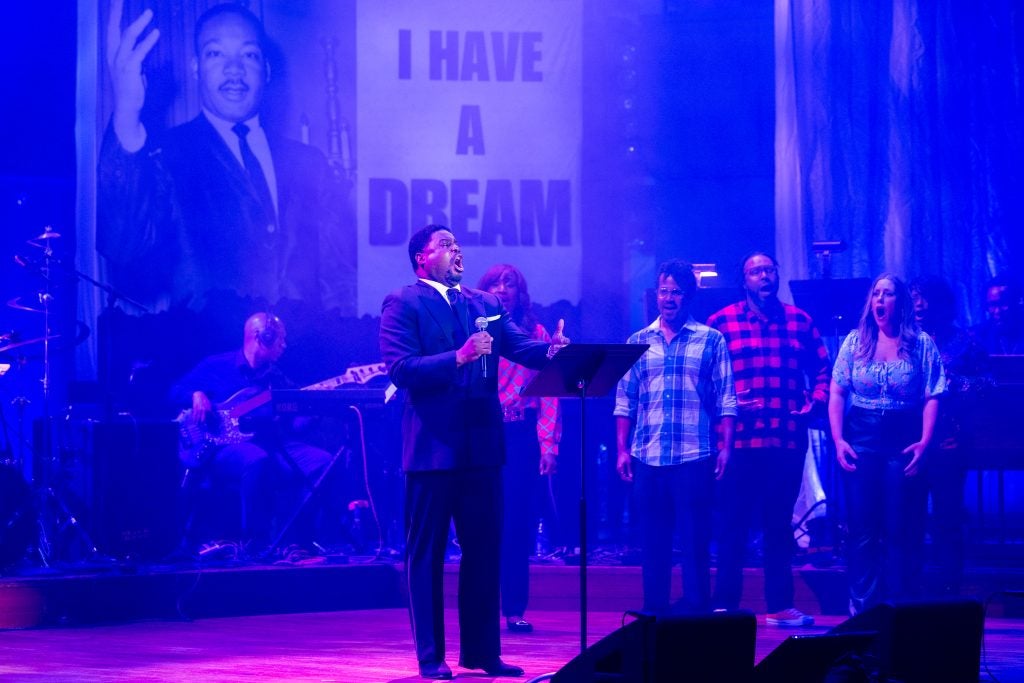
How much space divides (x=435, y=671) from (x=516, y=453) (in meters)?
1.98

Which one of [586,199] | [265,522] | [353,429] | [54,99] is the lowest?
[265,522]

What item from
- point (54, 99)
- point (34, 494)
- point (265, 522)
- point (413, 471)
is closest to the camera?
point (413, 471)

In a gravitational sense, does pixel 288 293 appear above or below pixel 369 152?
below

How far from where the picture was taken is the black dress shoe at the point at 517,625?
711 cm

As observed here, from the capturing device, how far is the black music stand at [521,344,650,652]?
200 inches

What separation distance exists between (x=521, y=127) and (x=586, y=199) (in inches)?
29.8

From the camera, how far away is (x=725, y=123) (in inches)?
422

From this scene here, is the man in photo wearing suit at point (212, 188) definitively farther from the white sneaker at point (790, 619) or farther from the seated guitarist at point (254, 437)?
the white sneaker at point (790, 619)

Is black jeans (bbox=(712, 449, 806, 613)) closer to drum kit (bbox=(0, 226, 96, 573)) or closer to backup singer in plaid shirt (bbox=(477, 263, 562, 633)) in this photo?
backup singer in plaid shirt (bbox=(477, 263, 562, 633))

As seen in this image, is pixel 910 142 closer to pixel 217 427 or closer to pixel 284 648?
pixel 217 427

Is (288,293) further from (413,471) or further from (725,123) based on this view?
(413,471)

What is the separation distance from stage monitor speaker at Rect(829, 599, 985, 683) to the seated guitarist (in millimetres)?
5441

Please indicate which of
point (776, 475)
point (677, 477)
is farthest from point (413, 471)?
point (776, 475)

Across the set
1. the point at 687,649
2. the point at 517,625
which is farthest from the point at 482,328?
the point at 517,625
